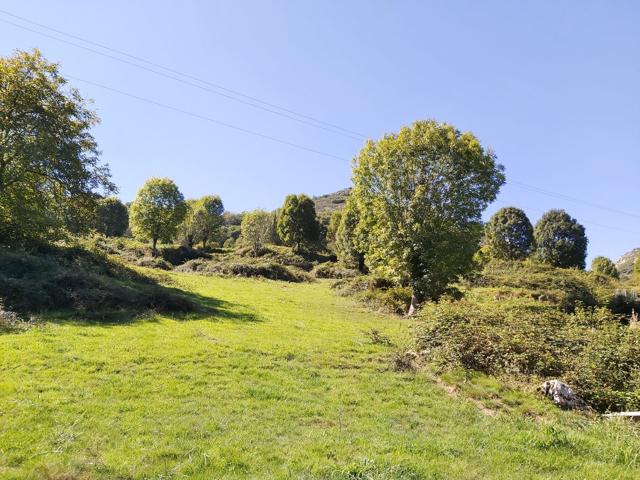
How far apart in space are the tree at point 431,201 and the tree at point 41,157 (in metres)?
20.1

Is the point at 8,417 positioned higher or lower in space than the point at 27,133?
lower

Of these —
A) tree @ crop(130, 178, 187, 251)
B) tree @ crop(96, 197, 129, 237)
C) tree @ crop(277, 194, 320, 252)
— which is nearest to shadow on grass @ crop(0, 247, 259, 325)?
tree @ crop(130, 178, 187, 251)

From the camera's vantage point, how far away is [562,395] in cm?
1084

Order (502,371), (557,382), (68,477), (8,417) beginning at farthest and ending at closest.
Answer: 1. (502,371)
2. (557,382)
3. (8,417)
4. (68,477)

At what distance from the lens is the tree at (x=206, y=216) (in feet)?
241

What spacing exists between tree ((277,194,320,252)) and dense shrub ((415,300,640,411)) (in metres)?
55.7

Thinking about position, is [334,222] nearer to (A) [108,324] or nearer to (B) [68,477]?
(A) [108,324]

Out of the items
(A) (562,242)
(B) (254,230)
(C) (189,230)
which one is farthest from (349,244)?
(A) (562,242)

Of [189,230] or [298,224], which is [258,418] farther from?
[189,230]

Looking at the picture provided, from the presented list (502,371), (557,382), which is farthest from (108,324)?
(557,382)

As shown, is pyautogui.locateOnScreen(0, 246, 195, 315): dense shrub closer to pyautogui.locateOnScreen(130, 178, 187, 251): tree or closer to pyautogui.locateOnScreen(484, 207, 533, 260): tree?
pyautogui.locateOnScreen(130, 178, 187, 251): tree

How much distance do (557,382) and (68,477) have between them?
11547 millimetres

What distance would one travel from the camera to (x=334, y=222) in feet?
248

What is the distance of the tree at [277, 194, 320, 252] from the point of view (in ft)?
237
